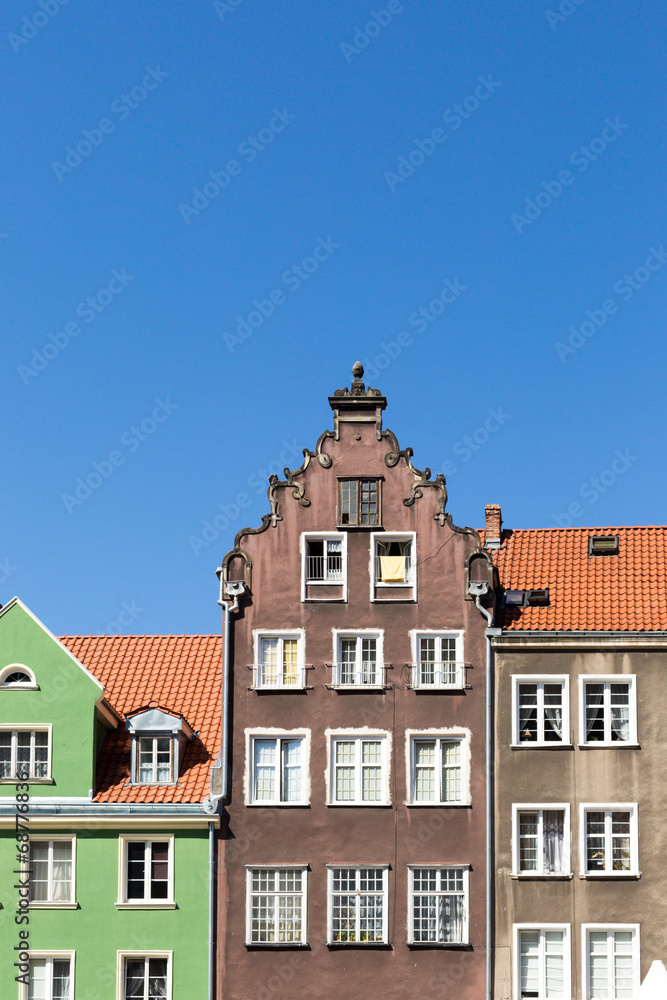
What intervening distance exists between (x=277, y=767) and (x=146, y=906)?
627 centimetres

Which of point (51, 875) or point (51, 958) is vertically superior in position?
point (51, 875)

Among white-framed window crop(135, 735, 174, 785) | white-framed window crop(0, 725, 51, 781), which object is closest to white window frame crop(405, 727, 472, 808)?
white-framed window crop(135, 735, 174, 785)

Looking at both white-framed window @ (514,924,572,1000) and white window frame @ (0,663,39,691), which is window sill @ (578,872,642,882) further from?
white window frame @ (0,663,39,691)

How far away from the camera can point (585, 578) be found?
6081 centimetres

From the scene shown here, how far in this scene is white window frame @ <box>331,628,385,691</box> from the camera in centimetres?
5834

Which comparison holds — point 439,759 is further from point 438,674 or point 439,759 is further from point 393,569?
point 393,569

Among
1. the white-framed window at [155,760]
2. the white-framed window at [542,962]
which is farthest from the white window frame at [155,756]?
the white-framed window at [542,962]

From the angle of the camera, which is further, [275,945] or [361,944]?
[275,945]

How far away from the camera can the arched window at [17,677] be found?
195 feet

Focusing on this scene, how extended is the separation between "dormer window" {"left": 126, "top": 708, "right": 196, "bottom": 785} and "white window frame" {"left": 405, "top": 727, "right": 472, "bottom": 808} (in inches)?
310

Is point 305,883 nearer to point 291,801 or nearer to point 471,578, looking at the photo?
point 291,801

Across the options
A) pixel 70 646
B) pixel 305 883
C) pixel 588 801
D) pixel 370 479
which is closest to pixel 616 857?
pixel 588 801

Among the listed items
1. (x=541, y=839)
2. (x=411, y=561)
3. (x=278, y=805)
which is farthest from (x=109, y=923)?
(x=411, y=561)

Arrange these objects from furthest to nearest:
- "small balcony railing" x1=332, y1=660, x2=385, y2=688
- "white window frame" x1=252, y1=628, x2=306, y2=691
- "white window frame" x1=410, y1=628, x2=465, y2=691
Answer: "white window frame" x1=252, y1=628, x2=306, y2=691 → "small balcony railing" x1=332, y1=660, x2=385, y2=688 → "white window frame" x1=410, y1=628, x2=465, y2=691
